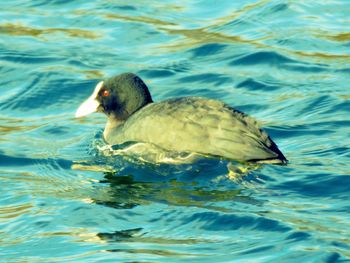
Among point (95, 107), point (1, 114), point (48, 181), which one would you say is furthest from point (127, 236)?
point (1, 114)

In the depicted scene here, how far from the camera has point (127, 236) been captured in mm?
6551

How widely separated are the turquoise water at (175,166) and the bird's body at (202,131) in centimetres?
16

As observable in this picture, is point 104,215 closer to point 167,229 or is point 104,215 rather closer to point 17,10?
point 167,229

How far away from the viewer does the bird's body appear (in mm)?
7402

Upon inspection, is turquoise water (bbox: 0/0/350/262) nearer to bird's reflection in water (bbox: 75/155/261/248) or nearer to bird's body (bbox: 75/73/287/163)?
bird's reflection in water (bbox: 75/155/261/248)

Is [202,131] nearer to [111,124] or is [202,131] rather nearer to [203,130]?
[203,130]

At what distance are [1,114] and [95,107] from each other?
1.30m

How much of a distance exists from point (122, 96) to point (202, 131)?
114 centimetres

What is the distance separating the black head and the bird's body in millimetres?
346

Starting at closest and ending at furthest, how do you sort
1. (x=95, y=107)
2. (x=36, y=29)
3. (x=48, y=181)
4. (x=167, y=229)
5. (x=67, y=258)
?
1. (x=67, y=258)
2. (x=167, y=229)
3. (x=48, y=181)
4. (x=95, y=107)
5. (x=36, y=29)

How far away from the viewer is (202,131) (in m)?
7.57

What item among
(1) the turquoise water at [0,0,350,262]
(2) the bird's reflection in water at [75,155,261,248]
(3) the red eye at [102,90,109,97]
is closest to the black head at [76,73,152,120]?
(3) the red eye at [102,90,109,97]

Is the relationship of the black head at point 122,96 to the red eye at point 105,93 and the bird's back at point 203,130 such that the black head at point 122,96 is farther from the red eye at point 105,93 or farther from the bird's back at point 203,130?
the bird's back at point 203,130

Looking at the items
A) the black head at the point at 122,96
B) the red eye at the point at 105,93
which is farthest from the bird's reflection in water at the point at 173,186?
the red eye at the point at 105,93
